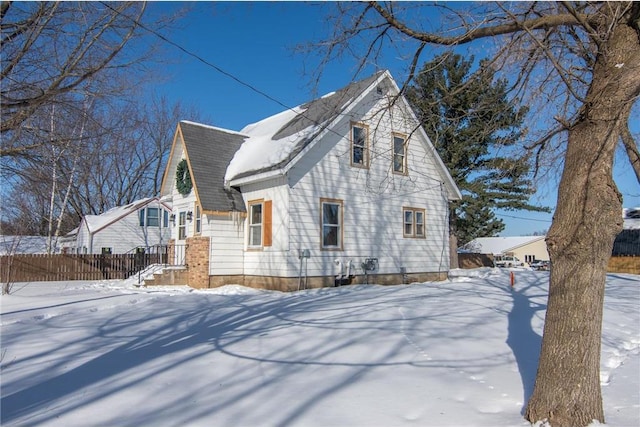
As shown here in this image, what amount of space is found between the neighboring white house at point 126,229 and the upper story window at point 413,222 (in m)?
20.9

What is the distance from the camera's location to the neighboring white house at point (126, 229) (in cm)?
3278

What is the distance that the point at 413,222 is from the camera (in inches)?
712

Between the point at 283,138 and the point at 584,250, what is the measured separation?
42.3 ft

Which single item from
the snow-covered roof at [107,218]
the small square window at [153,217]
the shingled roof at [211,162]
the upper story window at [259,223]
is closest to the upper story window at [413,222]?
the upper story window at [259,223]

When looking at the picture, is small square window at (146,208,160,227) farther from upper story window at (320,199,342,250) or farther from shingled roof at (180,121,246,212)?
upper story window at (320,199,342,250)

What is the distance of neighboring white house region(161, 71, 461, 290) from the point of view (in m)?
14.6

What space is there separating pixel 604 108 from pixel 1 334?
9.10 m

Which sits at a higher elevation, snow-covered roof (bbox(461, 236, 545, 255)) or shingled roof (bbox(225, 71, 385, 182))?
shingled roof (bbox(225, 71, 385, 182))

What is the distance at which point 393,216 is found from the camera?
682 inches

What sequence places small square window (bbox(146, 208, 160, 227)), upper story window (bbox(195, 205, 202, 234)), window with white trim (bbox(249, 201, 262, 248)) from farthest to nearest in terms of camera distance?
small square window (bbox(146, 208, 160, 227)) → upper story window (bbox(195, 205, 202, 234)) → window with white trim (bbox(249, 201, 262, 248))

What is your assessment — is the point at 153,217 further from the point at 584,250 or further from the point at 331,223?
the point at 584,250

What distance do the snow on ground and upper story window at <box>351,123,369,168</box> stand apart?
6.75 metres

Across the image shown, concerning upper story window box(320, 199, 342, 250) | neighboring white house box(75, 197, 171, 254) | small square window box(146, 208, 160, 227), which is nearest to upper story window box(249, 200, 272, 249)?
upper story window box(320, 199, 342, 250)

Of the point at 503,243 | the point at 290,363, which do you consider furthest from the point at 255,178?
the point at 503,243
